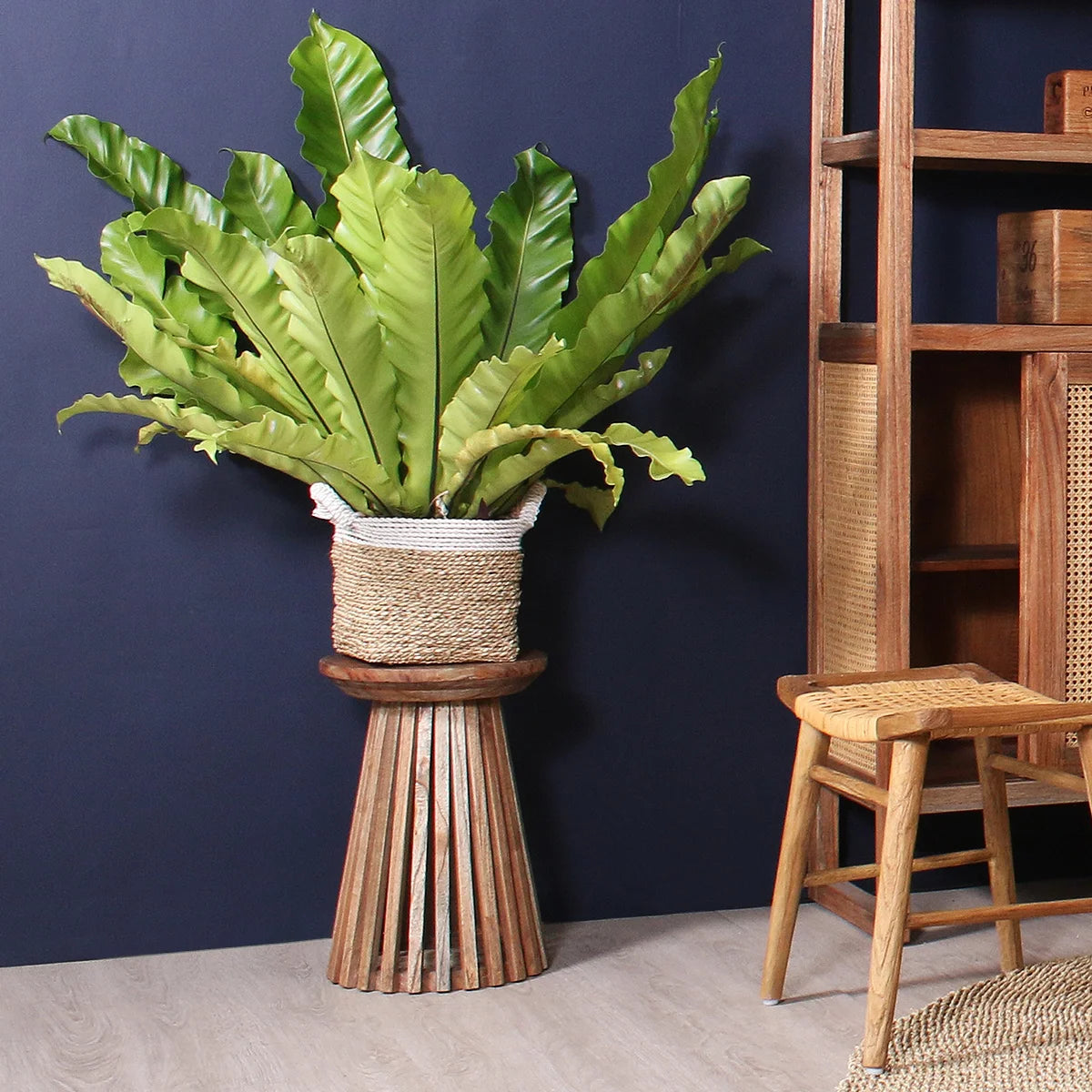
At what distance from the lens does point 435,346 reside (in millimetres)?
2297

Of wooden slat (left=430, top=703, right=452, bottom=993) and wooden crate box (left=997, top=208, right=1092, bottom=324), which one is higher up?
wooden crate box (left=997, top=208, right=1092, bottom=324)

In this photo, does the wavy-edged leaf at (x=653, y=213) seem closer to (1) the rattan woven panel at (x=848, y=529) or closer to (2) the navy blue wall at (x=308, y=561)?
(2) the navy blue wall at (x=308, y=561)

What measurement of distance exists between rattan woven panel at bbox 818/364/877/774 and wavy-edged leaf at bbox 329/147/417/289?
0.91m

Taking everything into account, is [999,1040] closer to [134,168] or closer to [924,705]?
[924,705]

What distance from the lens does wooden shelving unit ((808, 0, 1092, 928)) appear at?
254 centimetres

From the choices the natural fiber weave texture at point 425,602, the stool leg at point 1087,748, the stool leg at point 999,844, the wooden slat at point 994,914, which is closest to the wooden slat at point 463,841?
the natural fiber weave texture at point 425,602

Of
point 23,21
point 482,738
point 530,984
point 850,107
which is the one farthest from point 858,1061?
point 23,21

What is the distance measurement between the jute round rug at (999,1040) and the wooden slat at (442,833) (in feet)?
2.21

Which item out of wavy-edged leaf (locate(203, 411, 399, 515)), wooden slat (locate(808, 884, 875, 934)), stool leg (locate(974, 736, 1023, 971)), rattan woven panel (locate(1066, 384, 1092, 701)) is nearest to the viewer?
wavy-edged leaf (locate(203, 411, 399, 515))

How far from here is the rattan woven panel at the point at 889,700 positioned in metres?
2.13

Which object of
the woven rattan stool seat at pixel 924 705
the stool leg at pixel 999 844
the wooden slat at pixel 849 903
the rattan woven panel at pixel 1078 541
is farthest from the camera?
the wooden slat at pixel 849 903

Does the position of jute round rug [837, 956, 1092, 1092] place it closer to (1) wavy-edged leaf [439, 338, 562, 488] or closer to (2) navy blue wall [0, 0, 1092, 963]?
(2) navy blue wall [0, 0, 1092, 963]

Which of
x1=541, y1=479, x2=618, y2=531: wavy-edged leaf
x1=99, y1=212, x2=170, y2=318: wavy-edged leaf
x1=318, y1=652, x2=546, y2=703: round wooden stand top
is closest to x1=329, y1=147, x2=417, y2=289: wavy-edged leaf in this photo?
x1=99, y1=212, x2=170, y2=318: wavy-edged leaf

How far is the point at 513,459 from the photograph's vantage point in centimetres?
236
